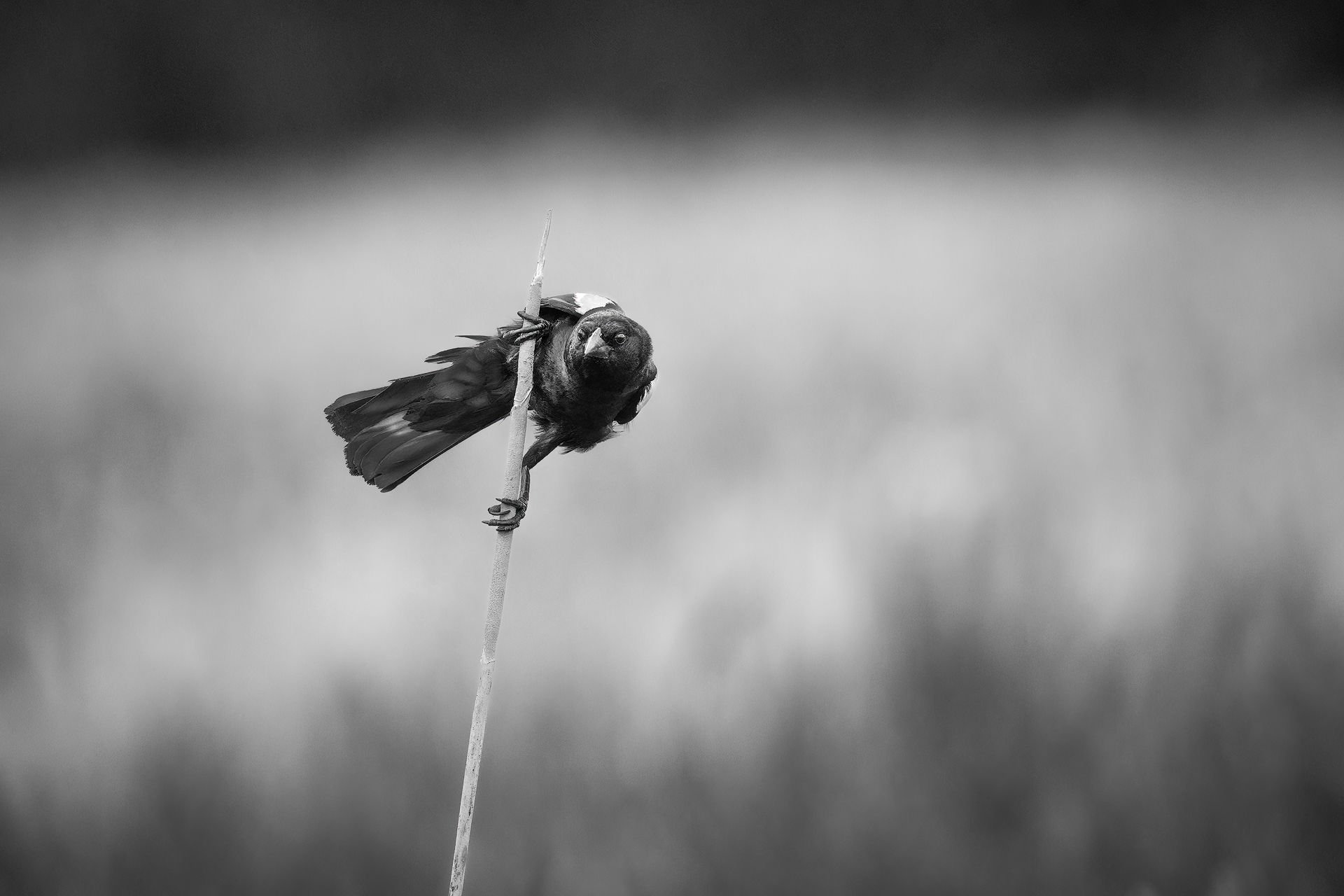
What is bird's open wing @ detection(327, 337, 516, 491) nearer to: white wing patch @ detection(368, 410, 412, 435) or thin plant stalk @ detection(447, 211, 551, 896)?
white wing patch @ detection(368, 410, 412, 435)

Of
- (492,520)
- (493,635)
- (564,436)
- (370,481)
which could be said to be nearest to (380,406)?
(370,481)

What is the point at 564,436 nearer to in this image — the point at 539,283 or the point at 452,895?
the point at 539,283

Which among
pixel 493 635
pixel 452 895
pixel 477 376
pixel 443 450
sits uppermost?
pixel 477 376

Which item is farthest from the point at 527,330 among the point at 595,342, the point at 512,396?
the point at 512,396

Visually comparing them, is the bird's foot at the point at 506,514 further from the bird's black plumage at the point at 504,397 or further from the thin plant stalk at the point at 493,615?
the bird's black plumage at the point at 504,397

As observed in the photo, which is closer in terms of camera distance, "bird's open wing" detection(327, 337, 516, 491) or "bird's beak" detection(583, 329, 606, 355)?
"bird's beak" detection(583, 329, 606, 355)

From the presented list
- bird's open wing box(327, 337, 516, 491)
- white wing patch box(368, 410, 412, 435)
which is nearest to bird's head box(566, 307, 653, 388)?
bird's open wing box(327, 337, 516, 491)

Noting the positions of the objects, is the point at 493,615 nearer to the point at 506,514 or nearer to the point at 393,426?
the point at 506,514
